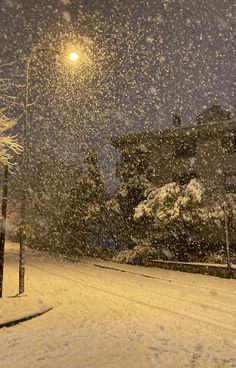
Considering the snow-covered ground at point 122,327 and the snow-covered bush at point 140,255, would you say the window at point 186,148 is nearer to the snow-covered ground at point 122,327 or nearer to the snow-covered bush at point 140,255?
the snow-covered bush at point 140,255

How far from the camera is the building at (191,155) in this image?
102ft

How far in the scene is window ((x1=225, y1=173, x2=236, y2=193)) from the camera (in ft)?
100

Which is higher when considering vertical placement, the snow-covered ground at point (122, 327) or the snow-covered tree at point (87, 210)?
the snow-covered tree at point (87, 210)

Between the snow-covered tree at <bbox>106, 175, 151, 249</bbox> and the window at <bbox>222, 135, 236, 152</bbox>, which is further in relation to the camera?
the snow-covered tree at <bbox>106, 175, 151, 249</bbox>

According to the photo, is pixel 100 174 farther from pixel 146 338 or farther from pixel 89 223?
pixel 146 338

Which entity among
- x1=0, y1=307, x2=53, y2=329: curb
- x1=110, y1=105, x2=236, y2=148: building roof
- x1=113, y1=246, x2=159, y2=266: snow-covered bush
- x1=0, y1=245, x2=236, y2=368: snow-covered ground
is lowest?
x1=0, y1=245, x2=236, y2=368: snow-covered ground

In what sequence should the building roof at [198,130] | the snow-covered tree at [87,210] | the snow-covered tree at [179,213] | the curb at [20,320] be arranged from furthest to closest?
the snow-covered tree at [87,210] < the building roof at [198,130] < the snow-covered tree at [179,213] < the curb at [20,320]

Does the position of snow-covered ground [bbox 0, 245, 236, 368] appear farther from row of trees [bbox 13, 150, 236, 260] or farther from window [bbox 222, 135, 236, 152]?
window [bbox 222, 135, 236, 152]

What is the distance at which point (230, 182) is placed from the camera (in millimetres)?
30906

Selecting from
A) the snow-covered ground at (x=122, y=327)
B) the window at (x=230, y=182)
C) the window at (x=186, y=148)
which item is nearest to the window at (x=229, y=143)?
the window at (x=230, y=182)

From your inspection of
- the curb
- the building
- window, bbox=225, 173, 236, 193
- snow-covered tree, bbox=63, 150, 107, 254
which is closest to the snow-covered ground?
the curb

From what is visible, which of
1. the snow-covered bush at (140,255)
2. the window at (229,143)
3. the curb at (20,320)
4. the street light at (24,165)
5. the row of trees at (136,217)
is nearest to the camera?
the curb at (20,320)

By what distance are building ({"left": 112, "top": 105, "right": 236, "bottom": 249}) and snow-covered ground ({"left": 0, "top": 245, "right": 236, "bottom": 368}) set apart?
14.6 meters

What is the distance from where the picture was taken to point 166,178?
3350 cm
